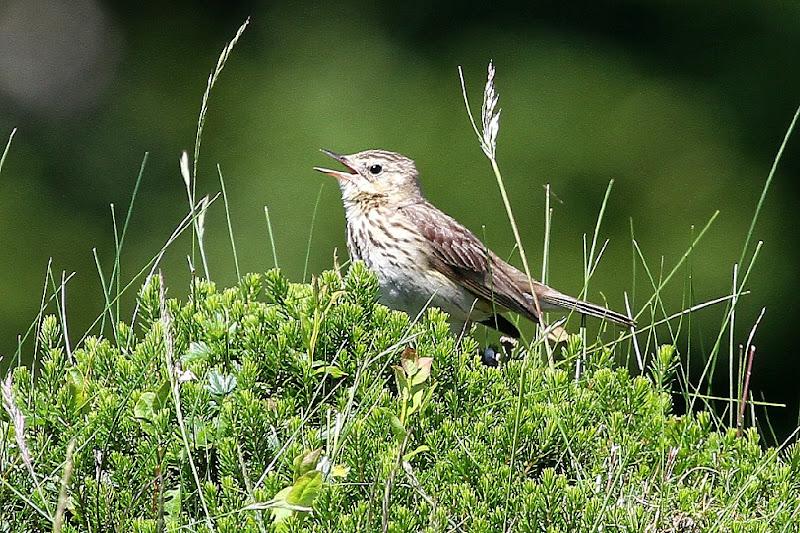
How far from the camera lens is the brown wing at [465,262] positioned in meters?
5.76

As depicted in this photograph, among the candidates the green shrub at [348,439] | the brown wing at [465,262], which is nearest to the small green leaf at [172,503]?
the green shrub at [348,439]

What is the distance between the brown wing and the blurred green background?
2759mm

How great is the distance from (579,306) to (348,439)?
2244 mm

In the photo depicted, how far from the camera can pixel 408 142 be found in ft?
32.4

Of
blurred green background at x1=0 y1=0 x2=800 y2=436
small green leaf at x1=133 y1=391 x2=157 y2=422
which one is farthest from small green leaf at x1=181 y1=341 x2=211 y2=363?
blurred green background at x1=0 y1=0 x2=800 y2=436

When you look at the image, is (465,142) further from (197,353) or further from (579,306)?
(197,353)

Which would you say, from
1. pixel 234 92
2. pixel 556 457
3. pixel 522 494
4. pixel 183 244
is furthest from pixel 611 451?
pixel 234 92

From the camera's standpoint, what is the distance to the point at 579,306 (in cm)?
526

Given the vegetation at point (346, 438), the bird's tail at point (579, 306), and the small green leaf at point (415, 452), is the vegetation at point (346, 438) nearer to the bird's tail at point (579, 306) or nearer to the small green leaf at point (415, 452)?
the small green leaf at point (415, 452)

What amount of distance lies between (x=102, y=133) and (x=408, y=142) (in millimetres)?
3520

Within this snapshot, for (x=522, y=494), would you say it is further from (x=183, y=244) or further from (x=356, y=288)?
(x=183, y=244)

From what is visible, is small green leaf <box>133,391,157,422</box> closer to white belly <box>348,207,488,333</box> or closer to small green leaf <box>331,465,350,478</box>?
small green leaf <box>331,465,350,478</box>

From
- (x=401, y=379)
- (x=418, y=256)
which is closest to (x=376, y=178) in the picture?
(x=418, y=256)

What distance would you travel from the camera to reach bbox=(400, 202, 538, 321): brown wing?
227 inches
